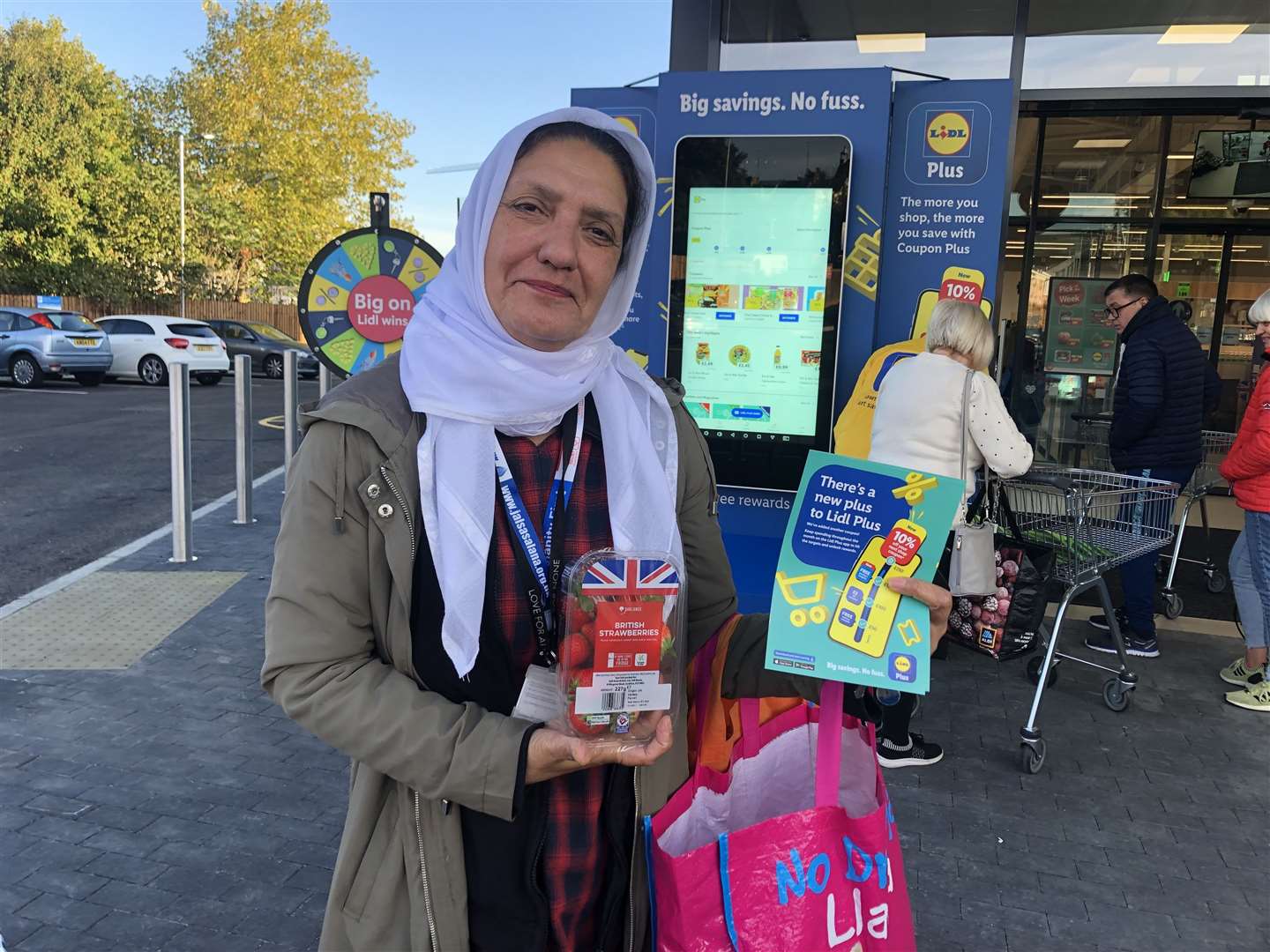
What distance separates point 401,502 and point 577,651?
1.21ft

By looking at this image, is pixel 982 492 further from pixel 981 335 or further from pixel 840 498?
pixel 840 498

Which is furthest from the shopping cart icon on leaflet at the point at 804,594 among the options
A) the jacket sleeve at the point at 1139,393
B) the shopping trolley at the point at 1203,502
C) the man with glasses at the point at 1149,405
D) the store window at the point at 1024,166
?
the store window at the point at 1024,166

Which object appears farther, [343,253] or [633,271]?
[343,253]

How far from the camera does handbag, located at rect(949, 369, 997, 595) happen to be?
356 centimetres

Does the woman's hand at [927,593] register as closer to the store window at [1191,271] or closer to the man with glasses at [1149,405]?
the man with glasses at [1149,405]

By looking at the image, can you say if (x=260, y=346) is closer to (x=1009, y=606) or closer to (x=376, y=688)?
(x=1009, y=606)

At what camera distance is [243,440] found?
803cm

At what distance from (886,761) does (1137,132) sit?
7746 millimetres

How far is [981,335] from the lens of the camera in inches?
154

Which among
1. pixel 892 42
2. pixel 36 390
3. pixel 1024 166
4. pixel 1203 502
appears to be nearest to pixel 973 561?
pixel 892 42

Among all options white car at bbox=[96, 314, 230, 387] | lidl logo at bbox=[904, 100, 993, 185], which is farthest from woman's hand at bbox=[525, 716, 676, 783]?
white car at bbox=[96, 314, 230, 387]

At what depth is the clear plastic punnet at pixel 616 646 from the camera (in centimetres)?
133

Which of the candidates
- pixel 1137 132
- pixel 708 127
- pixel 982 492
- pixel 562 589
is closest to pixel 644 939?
pixel 562 589

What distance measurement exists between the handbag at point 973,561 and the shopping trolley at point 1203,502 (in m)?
3.39
